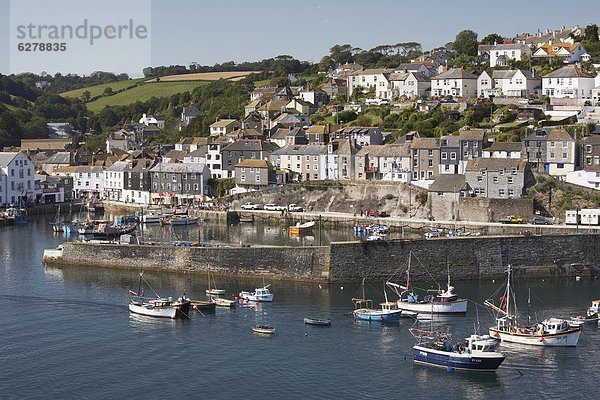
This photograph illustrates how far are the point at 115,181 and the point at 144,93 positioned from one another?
43.8m

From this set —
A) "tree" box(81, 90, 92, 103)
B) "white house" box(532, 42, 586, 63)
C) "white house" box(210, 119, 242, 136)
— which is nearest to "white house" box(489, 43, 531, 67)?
"white house" box(532, 42, 586, 63)

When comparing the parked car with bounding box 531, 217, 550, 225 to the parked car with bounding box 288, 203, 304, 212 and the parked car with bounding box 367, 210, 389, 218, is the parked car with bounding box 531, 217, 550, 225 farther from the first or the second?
the parked car with bounding box 288, 203, 304, 212

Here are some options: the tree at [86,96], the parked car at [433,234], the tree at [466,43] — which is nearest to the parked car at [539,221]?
the parked car at [433,234]

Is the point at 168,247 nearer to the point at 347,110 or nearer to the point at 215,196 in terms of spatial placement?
the point at 215,196

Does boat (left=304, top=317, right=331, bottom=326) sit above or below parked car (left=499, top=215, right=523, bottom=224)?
below

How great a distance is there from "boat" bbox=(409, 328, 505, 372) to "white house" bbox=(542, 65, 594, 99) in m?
34.9

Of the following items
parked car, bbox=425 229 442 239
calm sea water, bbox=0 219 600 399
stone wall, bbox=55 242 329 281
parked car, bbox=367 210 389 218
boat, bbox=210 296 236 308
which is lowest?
calm sea water, bbox=0 219 600 399

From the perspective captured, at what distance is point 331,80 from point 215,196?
75.4 ft

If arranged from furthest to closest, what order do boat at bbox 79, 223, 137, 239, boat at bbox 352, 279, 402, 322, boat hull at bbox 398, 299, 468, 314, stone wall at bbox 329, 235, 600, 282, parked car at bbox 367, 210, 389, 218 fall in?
parked car at bbox 367, 210, 389, 218
boat at bbox 79, 223, 137, 239
stone wall at bbox 329, 235, 600, 282
boat hull at bbox 398, 299, 468, 314
boat at bbox 352, 279, 402, 322

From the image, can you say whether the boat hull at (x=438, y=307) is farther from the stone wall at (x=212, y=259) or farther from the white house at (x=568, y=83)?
the white house at (x=568, y=83)

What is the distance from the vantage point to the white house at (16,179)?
54.0 m

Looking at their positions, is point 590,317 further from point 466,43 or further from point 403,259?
point 466,43

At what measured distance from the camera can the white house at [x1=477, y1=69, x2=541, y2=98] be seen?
5722 centimetres

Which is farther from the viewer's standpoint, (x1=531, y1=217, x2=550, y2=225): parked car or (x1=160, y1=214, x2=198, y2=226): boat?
(x1=160, y1=214, x2=198, y2=226): boat
